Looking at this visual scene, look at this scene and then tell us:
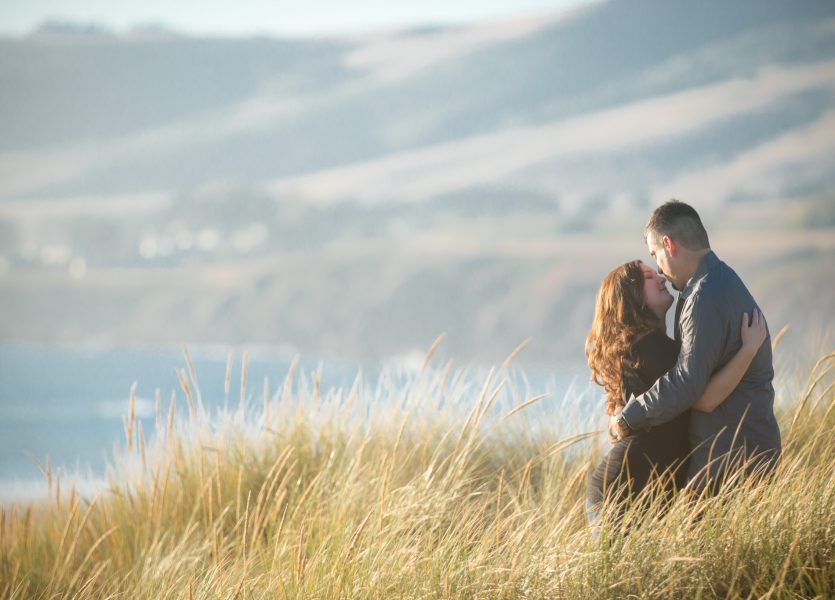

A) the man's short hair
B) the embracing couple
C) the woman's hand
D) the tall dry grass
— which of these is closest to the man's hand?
the embracing couple

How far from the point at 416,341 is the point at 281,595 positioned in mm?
37400

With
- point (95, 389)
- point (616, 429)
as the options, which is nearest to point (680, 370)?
point (616, 429)

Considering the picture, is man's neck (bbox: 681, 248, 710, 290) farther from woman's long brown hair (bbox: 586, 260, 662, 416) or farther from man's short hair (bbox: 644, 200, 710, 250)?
woman's long brown hair (bbox: 586, 260, 662, 416)

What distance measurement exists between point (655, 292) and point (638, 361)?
19 centimetres

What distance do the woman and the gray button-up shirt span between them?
0.14 ft

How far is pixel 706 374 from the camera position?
233 cm

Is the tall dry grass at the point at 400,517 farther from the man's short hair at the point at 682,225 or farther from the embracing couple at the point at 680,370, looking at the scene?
the man's short hair at the point at 682,225

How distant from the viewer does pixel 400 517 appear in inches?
107

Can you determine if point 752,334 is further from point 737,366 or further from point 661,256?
point 661,256

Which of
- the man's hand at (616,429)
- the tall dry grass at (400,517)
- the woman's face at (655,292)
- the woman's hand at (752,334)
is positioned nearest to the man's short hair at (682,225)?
the woman's face at (655,292)

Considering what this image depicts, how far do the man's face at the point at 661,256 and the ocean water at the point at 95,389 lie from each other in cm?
60

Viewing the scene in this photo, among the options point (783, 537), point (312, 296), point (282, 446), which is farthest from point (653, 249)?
point (312, 296)

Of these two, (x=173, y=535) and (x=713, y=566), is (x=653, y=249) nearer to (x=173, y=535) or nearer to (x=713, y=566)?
(x=713, y=566)

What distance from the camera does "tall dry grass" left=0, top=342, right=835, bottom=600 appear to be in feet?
7.64
